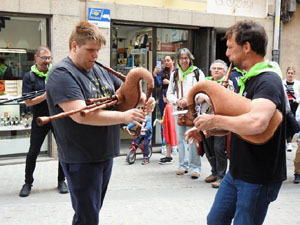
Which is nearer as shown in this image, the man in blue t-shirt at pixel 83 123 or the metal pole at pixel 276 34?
the man in blue t-shirt at pixel 83 123

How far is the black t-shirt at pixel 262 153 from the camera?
8.36ft

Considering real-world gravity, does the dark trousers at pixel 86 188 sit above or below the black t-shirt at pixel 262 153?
below

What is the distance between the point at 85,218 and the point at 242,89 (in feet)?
4.87

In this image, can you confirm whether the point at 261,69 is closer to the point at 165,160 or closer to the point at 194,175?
the point at 194,175

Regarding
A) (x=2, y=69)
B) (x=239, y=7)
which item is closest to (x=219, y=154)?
(x=2, y=69)

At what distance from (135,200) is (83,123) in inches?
111

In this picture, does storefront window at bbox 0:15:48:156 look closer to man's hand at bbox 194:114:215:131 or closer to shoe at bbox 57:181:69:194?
shoe at bbox 57:181:69:194

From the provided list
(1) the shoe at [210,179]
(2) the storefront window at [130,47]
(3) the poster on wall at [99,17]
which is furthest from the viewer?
(2) the storefront window at [130,47]

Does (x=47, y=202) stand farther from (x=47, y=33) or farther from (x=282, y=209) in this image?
(x=47, y=33)

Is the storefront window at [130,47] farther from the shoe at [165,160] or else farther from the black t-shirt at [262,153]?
the black t-shirt at [262,153]

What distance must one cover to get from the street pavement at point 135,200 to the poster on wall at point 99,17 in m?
2.68

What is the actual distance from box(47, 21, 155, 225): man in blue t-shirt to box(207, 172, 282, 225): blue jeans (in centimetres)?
82

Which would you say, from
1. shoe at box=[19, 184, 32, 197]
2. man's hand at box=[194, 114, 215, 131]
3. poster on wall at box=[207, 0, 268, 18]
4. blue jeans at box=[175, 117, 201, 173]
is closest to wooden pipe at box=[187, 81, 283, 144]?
man's hand at box=[194, 114, 215, 131]

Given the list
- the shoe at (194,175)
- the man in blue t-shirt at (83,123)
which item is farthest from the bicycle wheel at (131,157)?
the man in blue t-shirt at (83,123)
